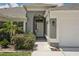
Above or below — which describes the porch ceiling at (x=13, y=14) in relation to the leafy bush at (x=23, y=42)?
above

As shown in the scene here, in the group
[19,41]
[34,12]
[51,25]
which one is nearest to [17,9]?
[34,12]

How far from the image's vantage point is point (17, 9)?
99.3ft

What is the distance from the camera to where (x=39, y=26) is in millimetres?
28500

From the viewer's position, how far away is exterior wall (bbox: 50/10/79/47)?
17.6 metres

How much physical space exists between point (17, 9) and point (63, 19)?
13.7 m

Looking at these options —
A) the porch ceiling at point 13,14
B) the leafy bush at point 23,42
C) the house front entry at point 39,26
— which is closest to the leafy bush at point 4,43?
the leafy bush at point 23,42

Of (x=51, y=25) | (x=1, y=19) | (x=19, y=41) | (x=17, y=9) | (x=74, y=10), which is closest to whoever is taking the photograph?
(x=19, y=41)

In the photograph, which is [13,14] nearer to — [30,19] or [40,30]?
[30,19]

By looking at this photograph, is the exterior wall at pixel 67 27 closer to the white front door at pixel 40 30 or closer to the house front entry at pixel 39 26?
the house front entry at pixel 39 26

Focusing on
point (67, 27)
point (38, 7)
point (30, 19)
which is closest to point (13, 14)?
point (30, 19)

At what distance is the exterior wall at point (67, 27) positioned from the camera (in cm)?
1758

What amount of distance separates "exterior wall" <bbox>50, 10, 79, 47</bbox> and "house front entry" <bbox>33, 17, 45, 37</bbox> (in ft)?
32.5

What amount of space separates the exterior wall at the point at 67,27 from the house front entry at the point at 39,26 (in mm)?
9917

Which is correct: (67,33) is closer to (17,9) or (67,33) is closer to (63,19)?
(63,19)
